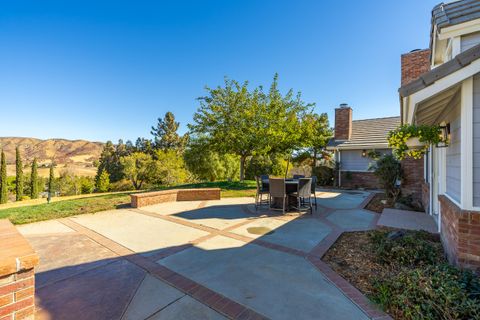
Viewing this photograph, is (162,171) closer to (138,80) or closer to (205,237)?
(138,80)

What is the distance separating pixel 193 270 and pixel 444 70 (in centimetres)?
449

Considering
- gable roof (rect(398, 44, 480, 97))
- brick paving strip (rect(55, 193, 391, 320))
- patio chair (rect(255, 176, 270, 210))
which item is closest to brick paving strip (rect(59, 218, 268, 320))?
brick paving strip (rect(55, 193, 391, 320))

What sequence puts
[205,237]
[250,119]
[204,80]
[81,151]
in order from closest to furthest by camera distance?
[205,237]
[250,119]
[204,80]
[81,151]

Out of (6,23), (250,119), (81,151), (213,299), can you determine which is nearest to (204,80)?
(250,119)

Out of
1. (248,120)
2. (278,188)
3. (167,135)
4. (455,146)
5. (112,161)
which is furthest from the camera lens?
(167,135)

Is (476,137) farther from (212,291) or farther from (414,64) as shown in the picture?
(414,64)

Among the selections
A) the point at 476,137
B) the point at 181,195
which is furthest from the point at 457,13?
the point at 181,195

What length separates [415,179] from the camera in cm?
873

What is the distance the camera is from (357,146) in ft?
48.8

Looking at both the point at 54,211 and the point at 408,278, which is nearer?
the point at 408,278

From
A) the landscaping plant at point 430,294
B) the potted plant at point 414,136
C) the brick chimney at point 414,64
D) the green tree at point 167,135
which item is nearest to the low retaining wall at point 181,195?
the potted plant at point 414,136

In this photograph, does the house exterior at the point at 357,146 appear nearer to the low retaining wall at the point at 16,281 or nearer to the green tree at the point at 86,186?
the low retaining wall at the point at 16,281

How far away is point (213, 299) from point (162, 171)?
2051 centimetres

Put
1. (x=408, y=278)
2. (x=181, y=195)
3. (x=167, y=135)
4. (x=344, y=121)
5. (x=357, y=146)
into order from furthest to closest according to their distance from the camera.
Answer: (x=167, y=135) < (x=344, y=121) < (x=357, y=146) < (x=181, y=195) < (x=408, y=278)
